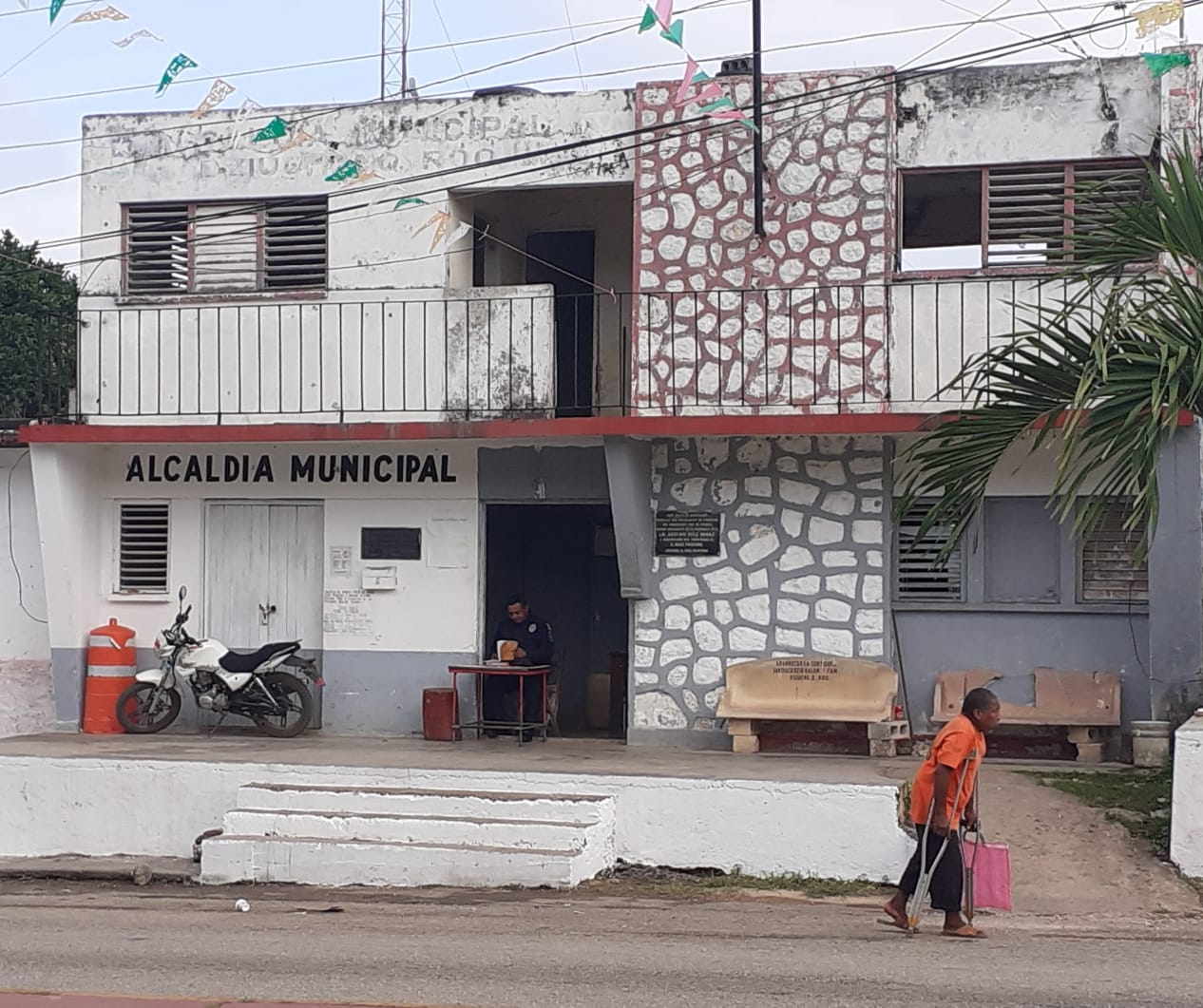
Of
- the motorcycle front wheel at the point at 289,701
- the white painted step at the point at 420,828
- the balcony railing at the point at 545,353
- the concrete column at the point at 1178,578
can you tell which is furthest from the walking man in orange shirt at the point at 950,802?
the motorcycle front wheel at the point at 289,701

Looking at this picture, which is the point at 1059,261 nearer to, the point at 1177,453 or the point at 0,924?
the point at 1177,453

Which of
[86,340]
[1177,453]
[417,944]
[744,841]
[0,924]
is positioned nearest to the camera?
[417,944]

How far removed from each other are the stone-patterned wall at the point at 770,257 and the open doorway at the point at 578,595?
308 cm

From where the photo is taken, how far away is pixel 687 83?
13984mm

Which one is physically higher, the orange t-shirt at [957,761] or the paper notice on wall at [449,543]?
the paper notice on wall at [449,543]

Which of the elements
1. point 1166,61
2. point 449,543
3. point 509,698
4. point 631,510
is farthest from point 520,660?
point 1166,61

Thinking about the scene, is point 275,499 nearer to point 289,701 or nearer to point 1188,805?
point 289,701

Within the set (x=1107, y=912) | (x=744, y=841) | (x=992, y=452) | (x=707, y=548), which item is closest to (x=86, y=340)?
(x=707, y=548)

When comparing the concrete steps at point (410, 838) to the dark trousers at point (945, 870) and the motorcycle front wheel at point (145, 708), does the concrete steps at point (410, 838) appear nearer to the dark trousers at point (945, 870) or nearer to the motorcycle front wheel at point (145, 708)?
the dark trousers at point (945, 870)

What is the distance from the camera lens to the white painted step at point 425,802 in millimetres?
12367

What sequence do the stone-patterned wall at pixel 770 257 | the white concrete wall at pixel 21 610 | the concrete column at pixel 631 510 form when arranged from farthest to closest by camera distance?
the white concrete wall at pixel 21 610 → the concrete column at pixel 631 510 → the stone-patterned wall at pixel 770 257

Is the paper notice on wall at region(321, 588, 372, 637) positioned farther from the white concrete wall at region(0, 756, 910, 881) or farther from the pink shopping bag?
the pink shopping bag

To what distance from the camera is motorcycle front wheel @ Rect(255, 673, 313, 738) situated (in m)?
15.8

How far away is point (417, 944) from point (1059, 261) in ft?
22.2
